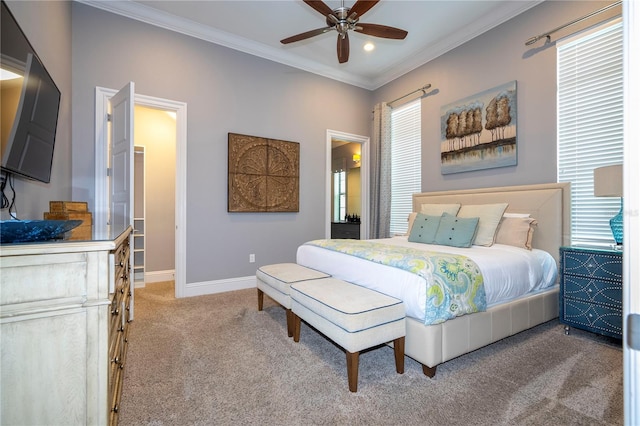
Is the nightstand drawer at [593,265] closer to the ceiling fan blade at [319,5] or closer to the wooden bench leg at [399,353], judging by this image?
the wooden bench leg at [399,353]

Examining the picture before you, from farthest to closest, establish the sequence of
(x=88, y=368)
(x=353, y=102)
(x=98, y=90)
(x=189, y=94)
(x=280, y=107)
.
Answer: (x=353, y=102) < (x=280, y=107) < (x=189, y=94) < (x=98, y=90) < (x=88, y=368)

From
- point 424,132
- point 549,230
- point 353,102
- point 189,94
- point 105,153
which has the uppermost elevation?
point 353,102

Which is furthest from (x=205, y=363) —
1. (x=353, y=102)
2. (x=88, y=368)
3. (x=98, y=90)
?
(x=353, y=102)

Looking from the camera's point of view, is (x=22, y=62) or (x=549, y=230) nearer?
(x=22, y=62)

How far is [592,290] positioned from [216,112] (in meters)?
4.27

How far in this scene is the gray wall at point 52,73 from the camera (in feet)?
5.86

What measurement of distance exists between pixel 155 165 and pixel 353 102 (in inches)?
132

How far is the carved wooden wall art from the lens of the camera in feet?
12.8

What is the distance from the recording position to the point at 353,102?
5.05m

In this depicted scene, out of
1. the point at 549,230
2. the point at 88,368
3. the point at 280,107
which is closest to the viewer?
the point at 88,368

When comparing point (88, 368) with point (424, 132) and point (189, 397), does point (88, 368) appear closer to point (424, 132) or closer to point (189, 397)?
point (189, 397)

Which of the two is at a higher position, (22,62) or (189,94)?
(189,94)

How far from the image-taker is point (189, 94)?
363 centimetres

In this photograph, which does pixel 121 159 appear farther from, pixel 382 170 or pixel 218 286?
pixel 382 170
